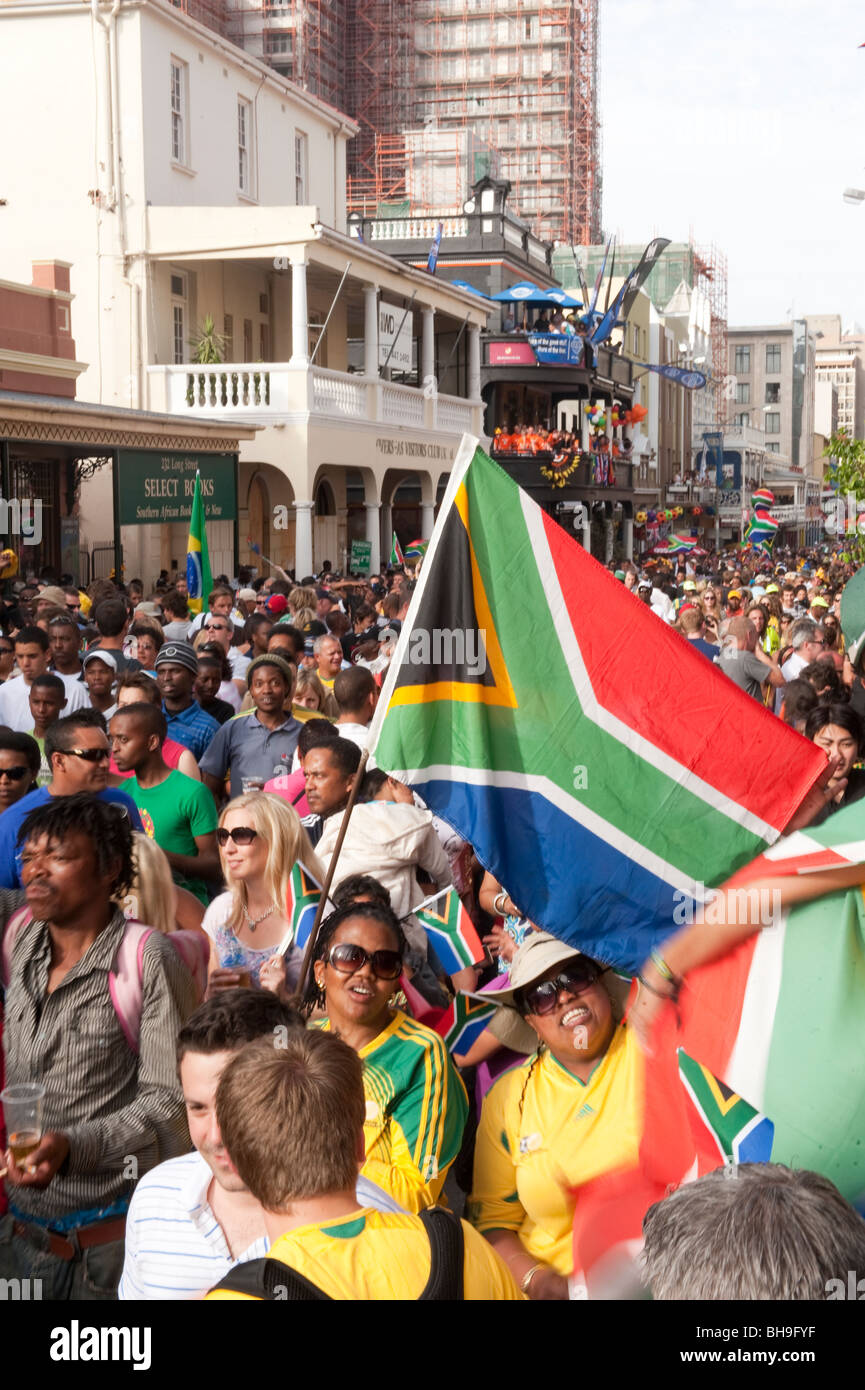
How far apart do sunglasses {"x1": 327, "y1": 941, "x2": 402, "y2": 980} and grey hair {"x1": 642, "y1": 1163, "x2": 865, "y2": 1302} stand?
5.49 feet

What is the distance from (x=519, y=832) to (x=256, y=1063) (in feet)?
5.11

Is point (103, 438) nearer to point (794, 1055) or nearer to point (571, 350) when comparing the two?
point (794, 1055)

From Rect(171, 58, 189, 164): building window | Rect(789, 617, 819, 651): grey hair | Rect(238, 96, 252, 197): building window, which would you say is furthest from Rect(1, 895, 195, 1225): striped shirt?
Rect(238, 96, 252, 197): building window

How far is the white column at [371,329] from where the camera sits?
1053 inches

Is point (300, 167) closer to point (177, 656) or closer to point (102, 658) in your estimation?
point (102, 658)

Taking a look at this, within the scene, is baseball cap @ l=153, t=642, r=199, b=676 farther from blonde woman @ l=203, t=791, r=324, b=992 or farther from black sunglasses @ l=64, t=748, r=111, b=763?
blonde woman @ l=203, t=791, r=324, b=992

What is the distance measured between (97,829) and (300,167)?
33556 mm

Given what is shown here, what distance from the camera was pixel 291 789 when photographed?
668 cm

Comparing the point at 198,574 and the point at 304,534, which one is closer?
the point at 198,574

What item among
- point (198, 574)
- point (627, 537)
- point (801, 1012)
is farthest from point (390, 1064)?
point (627, 537)

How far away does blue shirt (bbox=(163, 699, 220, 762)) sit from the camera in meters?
7.75

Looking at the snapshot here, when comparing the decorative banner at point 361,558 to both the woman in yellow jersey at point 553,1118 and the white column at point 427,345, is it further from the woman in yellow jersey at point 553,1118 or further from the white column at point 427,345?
the woman in yellow jersey at point 553,1118

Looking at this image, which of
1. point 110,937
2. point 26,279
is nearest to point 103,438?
point 26,279

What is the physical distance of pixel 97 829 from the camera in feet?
12.3
